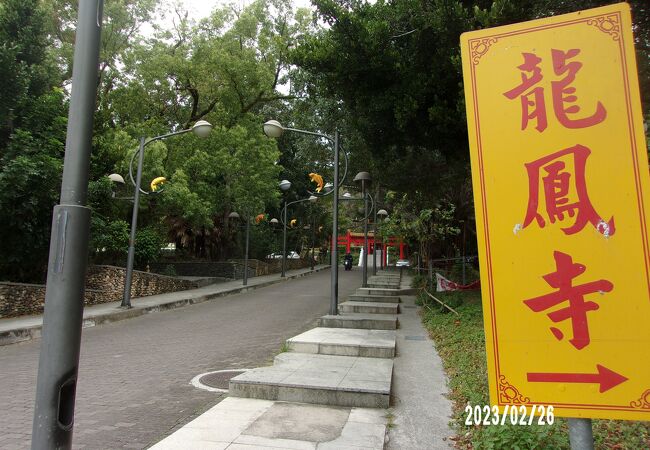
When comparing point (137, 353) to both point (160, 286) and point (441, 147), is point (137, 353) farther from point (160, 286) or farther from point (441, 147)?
point (160, 286)

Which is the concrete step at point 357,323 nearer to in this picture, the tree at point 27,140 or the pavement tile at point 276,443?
the pavement tile at point 276,443

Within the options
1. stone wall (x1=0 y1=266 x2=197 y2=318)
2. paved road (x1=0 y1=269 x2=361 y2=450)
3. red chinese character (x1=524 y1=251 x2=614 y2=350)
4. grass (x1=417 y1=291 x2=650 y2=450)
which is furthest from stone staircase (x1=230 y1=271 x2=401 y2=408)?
stone wall (x1=0 y1=266 x2=197 y2=318)

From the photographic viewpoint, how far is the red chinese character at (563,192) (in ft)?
8.07

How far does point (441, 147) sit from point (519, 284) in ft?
27.0

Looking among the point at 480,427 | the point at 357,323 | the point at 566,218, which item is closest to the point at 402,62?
the point at 357,323

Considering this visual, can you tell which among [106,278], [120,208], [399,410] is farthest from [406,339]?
[120,208]

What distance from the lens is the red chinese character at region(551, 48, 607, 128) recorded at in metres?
2.52

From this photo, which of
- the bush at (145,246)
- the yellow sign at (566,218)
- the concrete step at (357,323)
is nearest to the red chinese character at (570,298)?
the yellow sign at (566,218)

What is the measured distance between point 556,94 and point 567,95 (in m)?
0.06

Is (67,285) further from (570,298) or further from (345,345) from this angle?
(345,345)

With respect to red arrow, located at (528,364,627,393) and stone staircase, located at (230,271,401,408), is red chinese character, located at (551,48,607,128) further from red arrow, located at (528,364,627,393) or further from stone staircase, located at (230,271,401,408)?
stone staircase, located at (230,271,401,408)

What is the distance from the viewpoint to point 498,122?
106 inches

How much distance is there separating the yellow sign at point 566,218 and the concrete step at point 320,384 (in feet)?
9.09

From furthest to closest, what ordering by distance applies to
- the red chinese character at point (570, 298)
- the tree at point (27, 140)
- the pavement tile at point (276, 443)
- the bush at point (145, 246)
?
the bush at point (145, 246)
the tree at point (27, 140)
the pavement tile at point (276, 443)
the red chinese character at point (570, 298)
